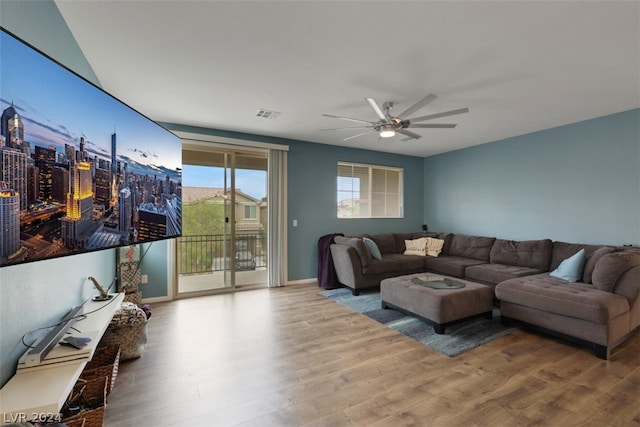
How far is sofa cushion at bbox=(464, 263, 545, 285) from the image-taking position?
11.9 ft

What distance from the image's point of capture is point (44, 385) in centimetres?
117

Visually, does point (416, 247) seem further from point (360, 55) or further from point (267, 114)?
point (360, 55)

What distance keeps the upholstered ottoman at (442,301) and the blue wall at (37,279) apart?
307cm

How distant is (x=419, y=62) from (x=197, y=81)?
2099mm

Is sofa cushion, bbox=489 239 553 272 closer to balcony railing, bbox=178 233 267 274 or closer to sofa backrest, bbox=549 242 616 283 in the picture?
sofa backrest, bbox=549 242 616 283

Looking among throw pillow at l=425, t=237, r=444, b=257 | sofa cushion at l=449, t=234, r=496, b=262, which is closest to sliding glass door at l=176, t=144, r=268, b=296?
throw pillow at l=425, t=237, r=444, b=257

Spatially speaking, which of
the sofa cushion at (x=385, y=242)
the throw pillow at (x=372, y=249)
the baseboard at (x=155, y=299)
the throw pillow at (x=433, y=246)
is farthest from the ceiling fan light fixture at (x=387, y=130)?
the baseboard at (x=155, y=299)

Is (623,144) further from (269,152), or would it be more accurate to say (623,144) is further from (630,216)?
(269,152)

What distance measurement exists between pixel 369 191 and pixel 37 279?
504cm

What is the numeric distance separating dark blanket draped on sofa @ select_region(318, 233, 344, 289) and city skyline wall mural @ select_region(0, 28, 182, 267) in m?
3.10

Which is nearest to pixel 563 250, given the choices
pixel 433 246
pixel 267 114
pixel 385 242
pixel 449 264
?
pixel 449 264

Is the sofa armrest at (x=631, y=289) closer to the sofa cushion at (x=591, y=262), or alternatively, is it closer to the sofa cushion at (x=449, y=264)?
the sofa cushion at (x=591, y=262)

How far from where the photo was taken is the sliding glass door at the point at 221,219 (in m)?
4.16

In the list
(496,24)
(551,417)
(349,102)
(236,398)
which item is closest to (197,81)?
(349,102)
